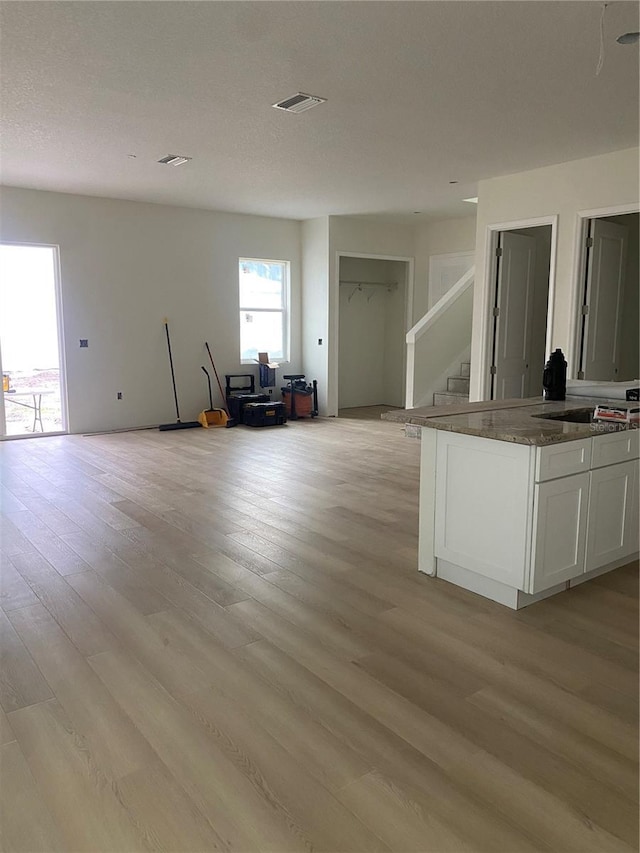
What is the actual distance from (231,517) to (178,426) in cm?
418

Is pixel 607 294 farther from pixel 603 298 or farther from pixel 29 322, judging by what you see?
pixel 29 322

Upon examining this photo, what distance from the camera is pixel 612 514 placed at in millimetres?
3443

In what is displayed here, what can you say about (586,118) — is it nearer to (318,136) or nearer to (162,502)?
(318,136)

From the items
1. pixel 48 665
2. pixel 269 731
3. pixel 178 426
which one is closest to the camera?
pixel 269 731

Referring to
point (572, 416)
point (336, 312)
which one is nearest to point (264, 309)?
point (336, 312)

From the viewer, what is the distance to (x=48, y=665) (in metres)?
2.64

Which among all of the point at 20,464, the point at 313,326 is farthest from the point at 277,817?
the point at 313,326

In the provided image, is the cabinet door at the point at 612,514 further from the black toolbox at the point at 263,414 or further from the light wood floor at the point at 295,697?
the black toolbox at the point at 263,414

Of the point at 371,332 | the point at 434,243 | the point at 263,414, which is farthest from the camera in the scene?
the point at 371,332

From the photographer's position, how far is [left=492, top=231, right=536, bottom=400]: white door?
710cm

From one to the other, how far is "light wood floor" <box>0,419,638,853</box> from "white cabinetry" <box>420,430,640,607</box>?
0.15m

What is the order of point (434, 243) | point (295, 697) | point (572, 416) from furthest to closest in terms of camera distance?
point (434, 243), point (572, 416), point (295, 697)

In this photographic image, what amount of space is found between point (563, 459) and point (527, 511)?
31cm

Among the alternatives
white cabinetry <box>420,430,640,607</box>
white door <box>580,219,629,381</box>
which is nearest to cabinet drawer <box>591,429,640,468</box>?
white cabinetry <box>420,430,640,607</box>
